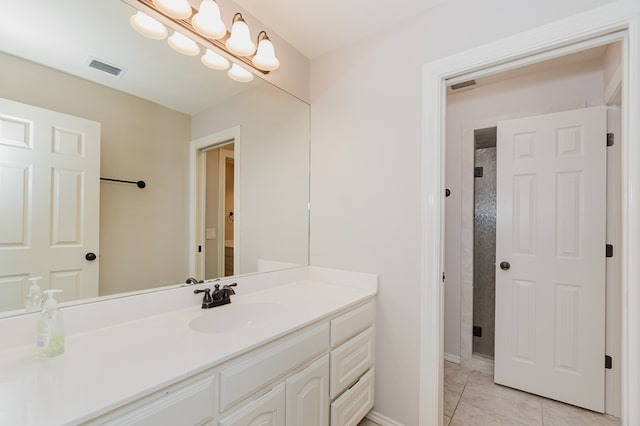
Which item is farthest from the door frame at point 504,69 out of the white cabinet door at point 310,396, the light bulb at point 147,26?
the light bulb at point 147,26

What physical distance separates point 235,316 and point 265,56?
1.42 meters

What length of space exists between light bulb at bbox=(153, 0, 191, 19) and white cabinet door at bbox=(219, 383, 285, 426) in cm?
159

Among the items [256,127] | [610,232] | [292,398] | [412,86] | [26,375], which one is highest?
[412,86]

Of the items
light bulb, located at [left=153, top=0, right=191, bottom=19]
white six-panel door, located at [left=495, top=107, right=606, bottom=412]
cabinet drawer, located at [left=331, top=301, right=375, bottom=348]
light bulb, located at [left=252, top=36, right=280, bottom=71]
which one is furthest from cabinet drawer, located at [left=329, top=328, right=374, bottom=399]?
light bulb, located at [left=153, top=0, right=191, bottom=19]

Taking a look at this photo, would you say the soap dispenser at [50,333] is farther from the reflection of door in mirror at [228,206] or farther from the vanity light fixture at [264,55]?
the vanity light fixture at [264,55]

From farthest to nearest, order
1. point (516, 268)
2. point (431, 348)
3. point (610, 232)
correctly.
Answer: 1. point (516, 268)
2. point (610, 232)
3. point (431, 348)

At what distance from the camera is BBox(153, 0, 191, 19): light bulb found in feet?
3.86

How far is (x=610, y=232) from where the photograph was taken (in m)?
1.80

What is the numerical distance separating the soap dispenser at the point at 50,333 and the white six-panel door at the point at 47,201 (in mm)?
192

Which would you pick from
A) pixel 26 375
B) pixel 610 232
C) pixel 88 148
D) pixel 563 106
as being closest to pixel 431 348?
pixel 610 232

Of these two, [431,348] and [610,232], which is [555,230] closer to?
[610,232]

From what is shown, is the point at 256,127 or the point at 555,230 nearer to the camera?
the point at 256,127

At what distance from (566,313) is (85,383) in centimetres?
264

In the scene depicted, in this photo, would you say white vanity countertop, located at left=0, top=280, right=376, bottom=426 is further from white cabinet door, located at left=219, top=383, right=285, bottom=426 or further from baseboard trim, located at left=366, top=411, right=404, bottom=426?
baseboard trim, located at left=366, top=411, right=404, bottom=426
